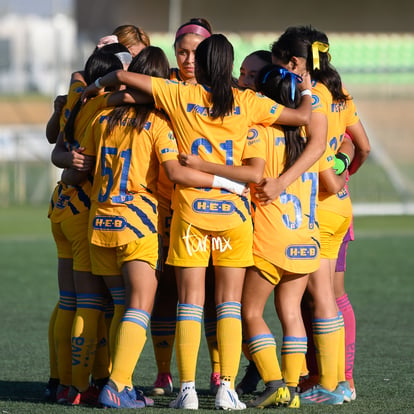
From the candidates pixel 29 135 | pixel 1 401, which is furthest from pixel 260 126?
pixel 29 135

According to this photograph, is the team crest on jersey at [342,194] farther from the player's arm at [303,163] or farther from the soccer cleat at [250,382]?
the soccer cleat at [250,382]

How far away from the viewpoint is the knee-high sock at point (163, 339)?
5.37 metres

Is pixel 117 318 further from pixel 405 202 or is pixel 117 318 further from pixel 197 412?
pixel 405 202

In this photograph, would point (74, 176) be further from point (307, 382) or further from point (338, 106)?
point (307, 382)

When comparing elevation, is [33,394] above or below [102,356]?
below

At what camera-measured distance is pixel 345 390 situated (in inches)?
198

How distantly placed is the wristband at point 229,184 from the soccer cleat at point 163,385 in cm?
131

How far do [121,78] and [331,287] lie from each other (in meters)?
1.63

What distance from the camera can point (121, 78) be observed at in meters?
4.57

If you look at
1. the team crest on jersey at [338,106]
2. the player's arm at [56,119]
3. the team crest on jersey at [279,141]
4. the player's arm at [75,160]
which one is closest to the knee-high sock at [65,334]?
the player's arm at [75,160]

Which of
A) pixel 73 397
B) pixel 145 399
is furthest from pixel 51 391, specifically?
pixel 145 399

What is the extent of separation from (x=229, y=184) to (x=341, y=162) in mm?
854

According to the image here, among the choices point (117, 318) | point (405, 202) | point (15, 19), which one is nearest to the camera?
point (117, 318)

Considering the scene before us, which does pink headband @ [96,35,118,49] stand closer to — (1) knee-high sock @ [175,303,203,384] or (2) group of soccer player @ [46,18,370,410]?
(2) group of soccer player @ [46,18,370,410]
